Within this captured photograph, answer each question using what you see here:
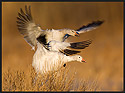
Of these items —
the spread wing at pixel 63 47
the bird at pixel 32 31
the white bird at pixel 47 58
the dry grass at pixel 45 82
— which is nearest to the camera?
the dry grass at pixel 45 82

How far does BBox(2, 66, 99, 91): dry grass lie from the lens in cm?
270

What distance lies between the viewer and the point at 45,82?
279 centimetres

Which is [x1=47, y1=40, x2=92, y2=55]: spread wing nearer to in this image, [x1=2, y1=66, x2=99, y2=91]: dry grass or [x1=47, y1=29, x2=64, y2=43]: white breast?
[x1=47, y1=29, x2=64, y2=43]: white breast

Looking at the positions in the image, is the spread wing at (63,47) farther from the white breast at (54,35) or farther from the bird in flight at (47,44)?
the white breast at (54,35)

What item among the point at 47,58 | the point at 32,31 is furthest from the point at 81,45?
the point at 32,31

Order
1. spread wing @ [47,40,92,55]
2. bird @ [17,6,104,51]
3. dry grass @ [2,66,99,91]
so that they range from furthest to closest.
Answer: bird @ [17,6,104,51] → spread wing @ [47,40,92,55] → dry grass @ [2,66,99,91]

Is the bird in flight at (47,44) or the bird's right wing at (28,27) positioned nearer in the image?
the bird in flight at (47,44)

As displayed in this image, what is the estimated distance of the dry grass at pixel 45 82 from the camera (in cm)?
270

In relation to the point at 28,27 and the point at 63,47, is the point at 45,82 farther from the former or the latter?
the point at 28,27

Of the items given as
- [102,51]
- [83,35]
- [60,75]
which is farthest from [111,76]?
[60,75]

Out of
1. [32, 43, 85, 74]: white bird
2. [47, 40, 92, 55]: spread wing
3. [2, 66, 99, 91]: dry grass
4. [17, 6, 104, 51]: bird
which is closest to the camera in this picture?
[2, 66, 99, 91]: dry grass

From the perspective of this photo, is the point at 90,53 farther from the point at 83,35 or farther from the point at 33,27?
the point at 33,27

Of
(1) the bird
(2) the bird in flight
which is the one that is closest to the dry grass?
(2) the bird in flight

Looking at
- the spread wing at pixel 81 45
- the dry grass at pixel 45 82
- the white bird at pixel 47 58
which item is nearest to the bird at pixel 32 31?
the white bird at pixel 47 58
